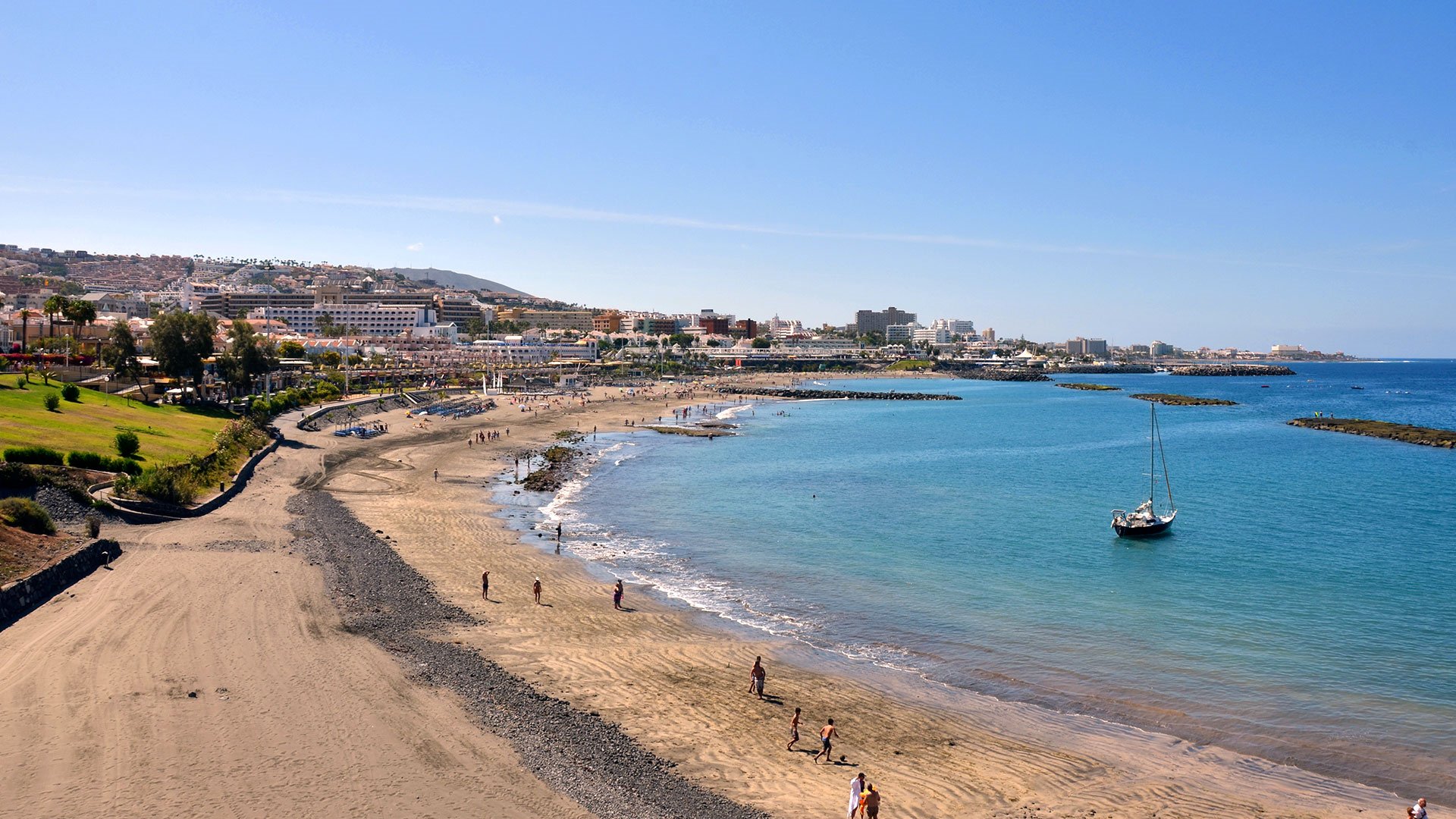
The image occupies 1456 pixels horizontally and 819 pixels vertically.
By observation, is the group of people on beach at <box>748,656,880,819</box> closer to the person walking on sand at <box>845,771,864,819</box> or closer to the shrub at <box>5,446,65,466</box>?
the person walking on sand at <box>845,771,864,819</box>

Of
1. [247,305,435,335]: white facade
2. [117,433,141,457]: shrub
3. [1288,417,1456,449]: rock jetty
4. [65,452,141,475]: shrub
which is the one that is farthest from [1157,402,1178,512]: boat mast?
[247,305,435,335]: white facade

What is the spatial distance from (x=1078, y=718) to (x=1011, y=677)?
7.08 ft

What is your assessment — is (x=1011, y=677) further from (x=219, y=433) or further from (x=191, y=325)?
(x=191, y=325)

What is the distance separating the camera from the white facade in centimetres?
16100

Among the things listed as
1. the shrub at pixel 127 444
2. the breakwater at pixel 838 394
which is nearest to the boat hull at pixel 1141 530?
the shrub at pixel 127 444

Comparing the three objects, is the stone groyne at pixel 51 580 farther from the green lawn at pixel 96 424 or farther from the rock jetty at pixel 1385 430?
the rock jetty at pixel 1385 430

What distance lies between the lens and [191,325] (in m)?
54.0

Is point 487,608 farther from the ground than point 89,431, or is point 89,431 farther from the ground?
point 89,431

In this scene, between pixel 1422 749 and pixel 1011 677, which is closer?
pixel 1422 749

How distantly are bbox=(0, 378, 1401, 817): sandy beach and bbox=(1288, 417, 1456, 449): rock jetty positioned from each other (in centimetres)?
6708

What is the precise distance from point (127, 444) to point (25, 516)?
910cm

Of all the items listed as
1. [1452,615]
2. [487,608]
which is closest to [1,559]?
[487,608]

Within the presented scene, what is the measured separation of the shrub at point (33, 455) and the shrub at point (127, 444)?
2151 mm

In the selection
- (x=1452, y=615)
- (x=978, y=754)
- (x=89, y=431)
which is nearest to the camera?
(x=978, y=754)
